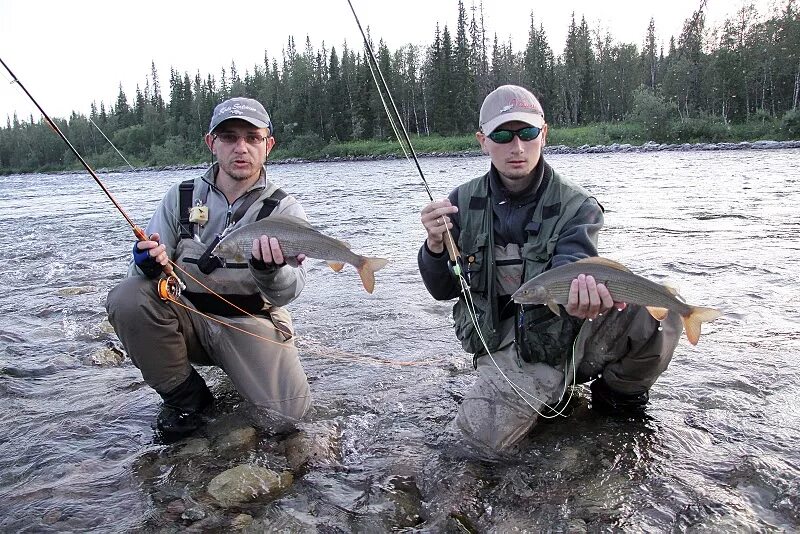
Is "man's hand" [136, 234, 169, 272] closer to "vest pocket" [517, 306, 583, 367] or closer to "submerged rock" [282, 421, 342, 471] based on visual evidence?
"submerged rock" [282, 421, 342, 471]

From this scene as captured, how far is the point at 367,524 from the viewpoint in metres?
2.96

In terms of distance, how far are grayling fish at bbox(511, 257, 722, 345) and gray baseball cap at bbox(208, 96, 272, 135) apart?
89.6 inches

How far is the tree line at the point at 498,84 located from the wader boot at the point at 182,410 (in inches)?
1994

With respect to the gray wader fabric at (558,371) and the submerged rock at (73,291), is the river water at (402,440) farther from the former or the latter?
the submerged rock at (73,291)

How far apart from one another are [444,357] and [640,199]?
1280 centimetres

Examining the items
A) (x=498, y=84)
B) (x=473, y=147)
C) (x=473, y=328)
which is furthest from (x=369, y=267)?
(x=498, y=84)

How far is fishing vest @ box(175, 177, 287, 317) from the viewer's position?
432 cm

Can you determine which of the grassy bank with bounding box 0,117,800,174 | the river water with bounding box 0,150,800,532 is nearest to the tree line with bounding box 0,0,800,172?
the grassy bank with bounding box 0,117,800,174

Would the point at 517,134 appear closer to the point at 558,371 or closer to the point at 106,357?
the point at 558,371

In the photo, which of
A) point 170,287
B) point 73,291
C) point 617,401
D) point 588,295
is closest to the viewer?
point 588,295

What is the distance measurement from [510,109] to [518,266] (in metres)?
0.97

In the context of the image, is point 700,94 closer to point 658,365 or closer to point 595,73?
point 595,73

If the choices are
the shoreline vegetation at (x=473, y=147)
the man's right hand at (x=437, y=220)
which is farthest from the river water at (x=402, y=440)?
the shoreline vegetation at (x=473, y=147)

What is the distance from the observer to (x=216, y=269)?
4309mm
